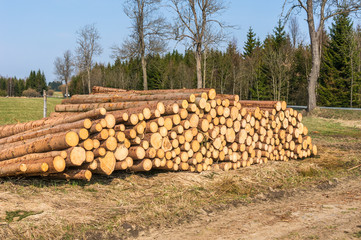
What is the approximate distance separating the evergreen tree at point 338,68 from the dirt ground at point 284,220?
25.9 meters

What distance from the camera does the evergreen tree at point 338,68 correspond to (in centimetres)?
2858

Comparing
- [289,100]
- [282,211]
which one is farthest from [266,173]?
[289,100]

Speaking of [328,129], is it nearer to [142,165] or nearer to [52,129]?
[142,165]

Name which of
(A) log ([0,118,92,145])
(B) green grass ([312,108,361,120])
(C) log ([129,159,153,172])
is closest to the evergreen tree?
(B) green grass ([312,108,361,120])

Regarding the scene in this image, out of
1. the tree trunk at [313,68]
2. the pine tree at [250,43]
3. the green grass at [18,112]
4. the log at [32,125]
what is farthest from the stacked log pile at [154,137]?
the pine tree at [250,43]

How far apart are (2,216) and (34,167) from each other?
1115 millimetres

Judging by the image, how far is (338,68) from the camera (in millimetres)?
29516

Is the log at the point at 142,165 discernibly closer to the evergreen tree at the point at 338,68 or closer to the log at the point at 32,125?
the log at the point at 32,125

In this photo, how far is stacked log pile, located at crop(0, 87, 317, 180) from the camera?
5.53m

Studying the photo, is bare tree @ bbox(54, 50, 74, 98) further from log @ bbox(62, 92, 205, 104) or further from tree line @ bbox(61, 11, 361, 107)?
log @ bbox(62, 92, 205, 104)

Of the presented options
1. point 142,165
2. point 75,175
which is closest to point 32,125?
point 75,175

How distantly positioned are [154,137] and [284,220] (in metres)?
2.85

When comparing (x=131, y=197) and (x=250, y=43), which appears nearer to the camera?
(x=131, y=197)

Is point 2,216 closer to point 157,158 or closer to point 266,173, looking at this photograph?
point 157,158
